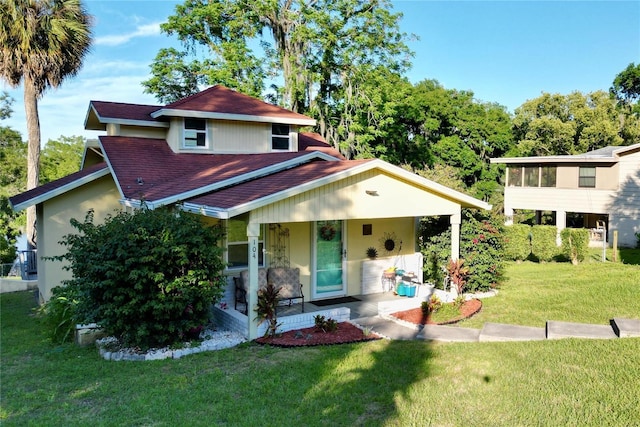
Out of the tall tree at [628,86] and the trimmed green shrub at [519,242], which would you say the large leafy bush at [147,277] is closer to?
the trimmed green shrub at [519,242]

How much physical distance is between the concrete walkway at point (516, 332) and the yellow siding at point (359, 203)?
262 centimetres

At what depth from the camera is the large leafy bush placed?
7.82 metres

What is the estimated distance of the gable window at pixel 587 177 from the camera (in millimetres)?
24703

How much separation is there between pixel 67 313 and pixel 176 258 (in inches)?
141

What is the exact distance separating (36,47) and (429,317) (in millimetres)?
19348

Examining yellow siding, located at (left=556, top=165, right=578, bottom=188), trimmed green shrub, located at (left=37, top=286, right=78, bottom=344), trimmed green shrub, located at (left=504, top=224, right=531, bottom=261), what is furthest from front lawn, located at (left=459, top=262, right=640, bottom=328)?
yellow siding, located at (left=556, top=165, right=578, bottom=188)

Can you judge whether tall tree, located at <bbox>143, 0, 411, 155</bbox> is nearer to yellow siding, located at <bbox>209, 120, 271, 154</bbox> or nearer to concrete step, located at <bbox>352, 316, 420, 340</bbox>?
yellow siding, located at <bbox>209, 120, 271, 154</bbox>

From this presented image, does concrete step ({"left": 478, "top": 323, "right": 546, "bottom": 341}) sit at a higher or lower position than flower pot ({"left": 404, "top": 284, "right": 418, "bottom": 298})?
lower

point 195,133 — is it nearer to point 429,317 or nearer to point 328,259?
point 328,259

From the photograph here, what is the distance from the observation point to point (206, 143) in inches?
599

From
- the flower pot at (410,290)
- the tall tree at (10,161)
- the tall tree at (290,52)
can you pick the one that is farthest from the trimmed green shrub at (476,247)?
the tall tree at (10,161)

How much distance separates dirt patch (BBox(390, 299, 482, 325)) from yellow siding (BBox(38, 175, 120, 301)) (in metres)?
8.54

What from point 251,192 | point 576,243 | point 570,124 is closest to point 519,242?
point 576,243

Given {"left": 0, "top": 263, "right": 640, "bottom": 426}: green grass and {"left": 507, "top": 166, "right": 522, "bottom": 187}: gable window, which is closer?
{"left": 0, "top": 263, "right": 640, "bottom": 426}: green grass
